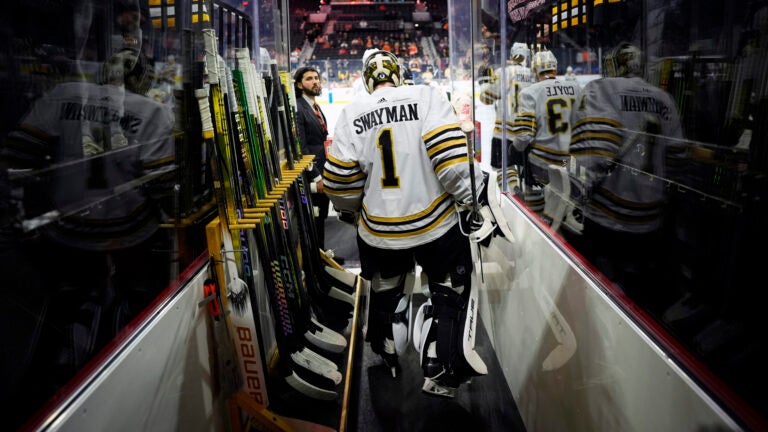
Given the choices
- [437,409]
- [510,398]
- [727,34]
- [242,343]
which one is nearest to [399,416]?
[437,409]

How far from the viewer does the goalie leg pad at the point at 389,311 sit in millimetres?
2209

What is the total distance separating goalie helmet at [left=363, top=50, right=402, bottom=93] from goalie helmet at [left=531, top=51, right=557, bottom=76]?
0.60 m

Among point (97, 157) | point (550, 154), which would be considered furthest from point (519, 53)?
point (97, 157)

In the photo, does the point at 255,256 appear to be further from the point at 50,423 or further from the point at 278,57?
the point at 278,57

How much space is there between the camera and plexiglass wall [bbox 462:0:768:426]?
85cm

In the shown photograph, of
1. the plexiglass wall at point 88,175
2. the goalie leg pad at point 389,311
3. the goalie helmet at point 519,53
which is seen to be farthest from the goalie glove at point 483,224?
the plexiglass wall at point 88,175

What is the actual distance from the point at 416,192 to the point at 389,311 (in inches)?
21.6

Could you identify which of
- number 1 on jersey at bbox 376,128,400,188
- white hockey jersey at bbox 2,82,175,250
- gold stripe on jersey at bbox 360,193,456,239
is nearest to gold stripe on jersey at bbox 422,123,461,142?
number 1 on jersey at bbox 376,128,400,188

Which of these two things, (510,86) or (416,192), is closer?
(416,192)

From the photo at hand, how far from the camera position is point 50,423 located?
0.92 meters

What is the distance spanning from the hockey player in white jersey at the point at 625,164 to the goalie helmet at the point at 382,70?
715mm

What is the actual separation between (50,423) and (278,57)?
2783mm

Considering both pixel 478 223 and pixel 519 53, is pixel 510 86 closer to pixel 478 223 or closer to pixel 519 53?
pixel 519 53

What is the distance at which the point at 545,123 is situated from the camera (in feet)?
8.07
